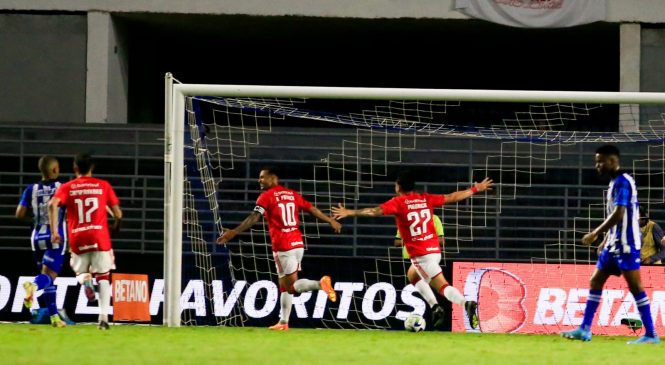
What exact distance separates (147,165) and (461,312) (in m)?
6.03

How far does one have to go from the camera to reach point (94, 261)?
13.2 meters

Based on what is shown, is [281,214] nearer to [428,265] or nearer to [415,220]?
[415,220]

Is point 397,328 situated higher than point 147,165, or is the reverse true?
point 147,165

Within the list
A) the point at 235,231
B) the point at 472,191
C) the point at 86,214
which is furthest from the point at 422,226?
the point at 86,214

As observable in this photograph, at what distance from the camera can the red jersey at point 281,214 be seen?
14.5m

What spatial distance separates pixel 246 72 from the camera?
93.9 feet

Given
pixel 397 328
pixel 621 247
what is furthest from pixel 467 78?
pixel 621 247

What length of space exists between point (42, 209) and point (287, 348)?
13.3ft

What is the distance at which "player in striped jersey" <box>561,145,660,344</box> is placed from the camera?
1200cm

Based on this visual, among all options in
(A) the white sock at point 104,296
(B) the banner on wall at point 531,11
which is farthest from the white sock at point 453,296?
(B) the banner on wall at point 531,11

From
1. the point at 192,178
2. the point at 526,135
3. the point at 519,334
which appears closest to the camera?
the point at 519,334

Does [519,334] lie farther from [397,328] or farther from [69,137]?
[69,137]

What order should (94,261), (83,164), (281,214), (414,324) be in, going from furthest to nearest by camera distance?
(414,324), (281,214), (94,261), (83,164)

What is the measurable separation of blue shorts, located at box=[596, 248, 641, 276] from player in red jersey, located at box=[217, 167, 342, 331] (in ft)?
10.7
